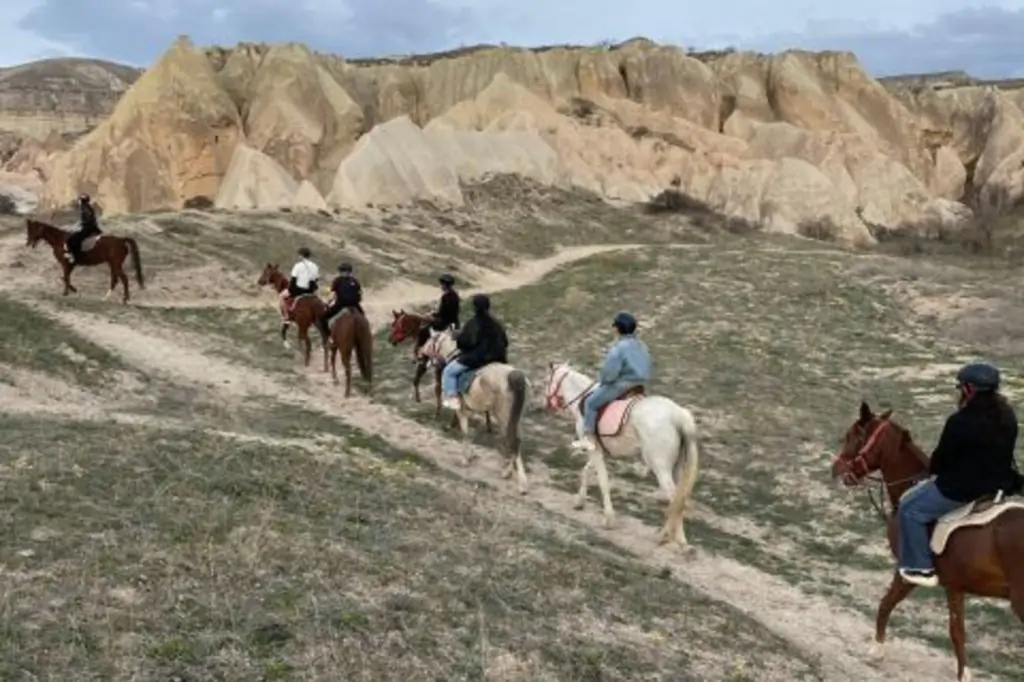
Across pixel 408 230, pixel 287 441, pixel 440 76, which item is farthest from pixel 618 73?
pixel 287 441

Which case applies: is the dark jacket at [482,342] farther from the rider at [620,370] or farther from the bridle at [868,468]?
the bridle at [868,468]

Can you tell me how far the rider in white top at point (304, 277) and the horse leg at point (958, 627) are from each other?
1788 cm

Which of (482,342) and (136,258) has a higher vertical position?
(136,258)

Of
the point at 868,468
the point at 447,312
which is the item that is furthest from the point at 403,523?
the point at 447,312

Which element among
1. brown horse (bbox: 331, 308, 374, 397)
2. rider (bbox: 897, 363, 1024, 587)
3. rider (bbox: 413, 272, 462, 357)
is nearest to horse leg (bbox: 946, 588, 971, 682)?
rider (bbox: 897, 363, 1024, 587)

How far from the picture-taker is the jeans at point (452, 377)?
17562mm

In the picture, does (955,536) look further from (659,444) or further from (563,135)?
(563,135)

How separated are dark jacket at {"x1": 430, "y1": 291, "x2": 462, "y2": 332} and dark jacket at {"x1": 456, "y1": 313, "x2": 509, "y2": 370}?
317 cm

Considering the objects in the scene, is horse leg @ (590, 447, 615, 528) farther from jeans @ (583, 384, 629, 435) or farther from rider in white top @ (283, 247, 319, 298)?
rider in white top @ (283, 247, 319, 298)

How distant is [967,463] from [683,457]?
4490 mm

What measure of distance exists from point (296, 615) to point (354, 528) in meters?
2.51

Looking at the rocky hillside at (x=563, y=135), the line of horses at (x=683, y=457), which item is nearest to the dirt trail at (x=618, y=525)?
the line of horses at (x=683, y=457)

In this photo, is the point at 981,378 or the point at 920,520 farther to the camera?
the point at 920,520

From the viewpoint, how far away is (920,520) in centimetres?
996
